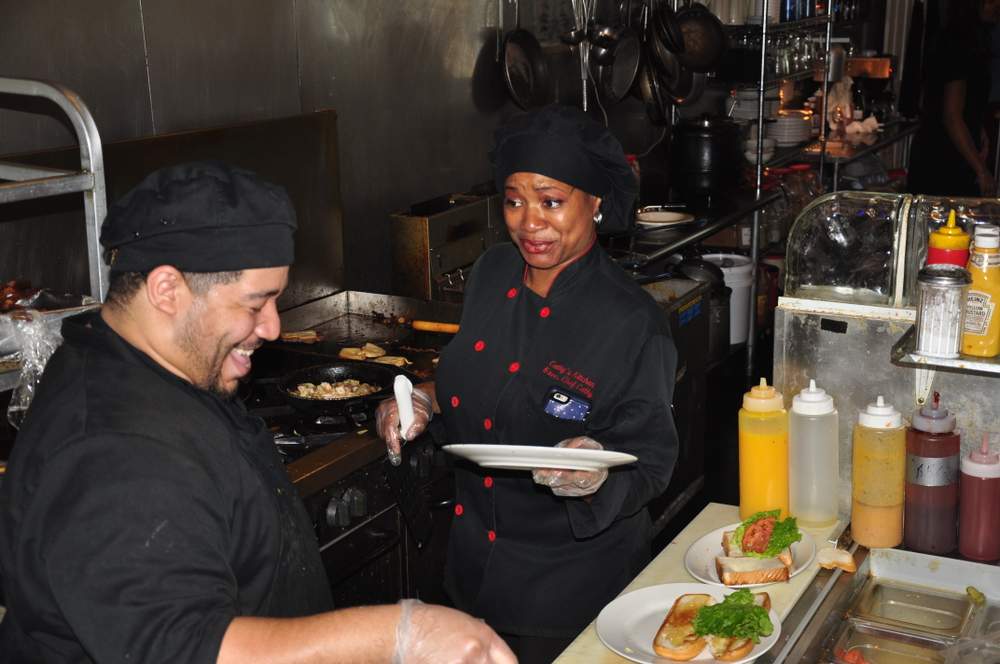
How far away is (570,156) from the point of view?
2566 millimetres

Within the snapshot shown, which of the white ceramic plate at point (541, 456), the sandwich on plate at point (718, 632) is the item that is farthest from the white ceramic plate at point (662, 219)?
the sandwich on plate at point (718, 632)

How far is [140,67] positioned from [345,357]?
1.12 metres

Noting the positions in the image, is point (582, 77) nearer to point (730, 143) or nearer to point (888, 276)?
point (730, 143)

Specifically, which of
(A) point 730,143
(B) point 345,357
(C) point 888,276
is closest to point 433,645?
(C) point 888,276

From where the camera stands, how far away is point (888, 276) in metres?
2.57

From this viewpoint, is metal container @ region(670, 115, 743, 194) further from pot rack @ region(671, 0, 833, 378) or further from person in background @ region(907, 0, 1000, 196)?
person in background @ region(907, 0, 1000, 196)

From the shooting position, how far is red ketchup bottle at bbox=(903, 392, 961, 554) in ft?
7.74

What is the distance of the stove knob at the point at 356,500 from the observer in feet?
10.1

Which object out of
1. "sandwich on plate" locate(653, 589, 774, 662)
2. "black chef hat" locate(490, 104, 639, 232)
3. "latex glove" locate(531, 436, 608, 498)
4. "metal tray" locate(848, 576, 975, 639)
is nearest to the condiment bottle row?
"metal tray" locate(848, 576, 975, 639)

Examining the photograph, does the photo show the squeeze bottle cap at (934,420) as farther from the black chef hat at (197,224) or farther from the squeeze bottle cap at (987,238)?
the black chef hat at (197,224)

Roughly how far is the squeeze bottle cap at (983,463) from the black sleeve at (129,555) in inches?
61.5

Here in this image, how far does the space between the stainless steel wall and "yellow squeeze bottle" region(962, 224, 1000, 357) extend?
2498mm

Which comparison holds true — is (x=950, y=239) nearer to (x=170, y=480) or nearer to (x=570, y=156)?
(x=570, y=156)

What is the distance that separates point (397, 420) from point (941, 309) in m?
1.28
